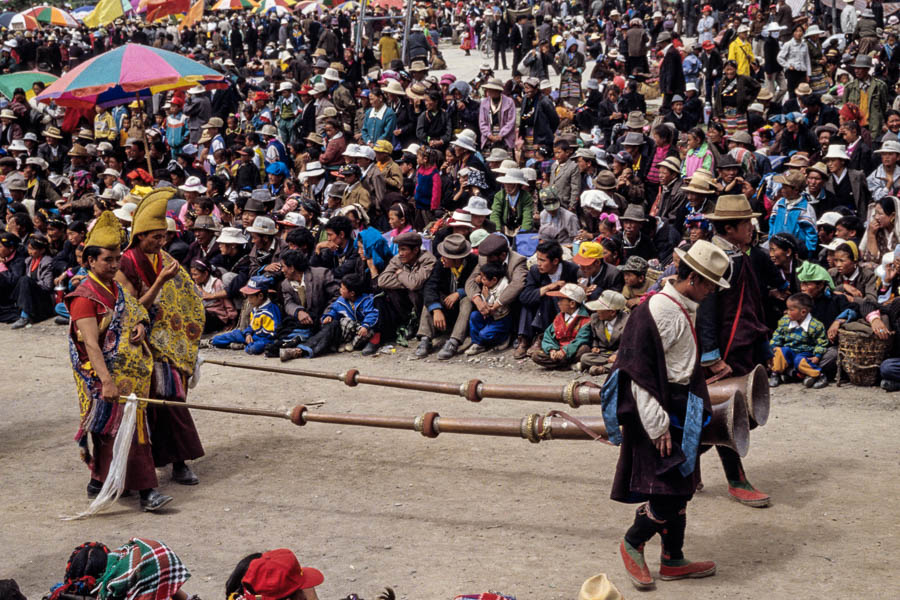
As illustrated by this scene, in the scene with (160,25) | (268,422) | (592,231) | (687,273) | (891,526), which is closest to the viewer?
(687,273)

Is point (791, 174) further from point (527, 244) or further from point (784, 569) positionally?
point (784, 569)

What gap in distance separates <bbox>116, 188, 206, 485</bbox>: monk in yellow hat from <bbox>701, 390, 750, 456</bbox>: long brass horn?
3493 mm

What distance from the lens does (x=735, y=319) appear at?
594 centimetres

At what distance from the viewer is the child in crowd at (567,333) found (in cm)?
912

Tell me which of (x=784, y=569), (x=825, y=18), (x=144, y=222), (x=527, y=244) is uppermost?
(x=825, y=18)

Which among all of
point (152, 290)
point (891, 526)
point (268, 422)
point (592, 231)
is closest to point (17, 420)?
point (268, 422)

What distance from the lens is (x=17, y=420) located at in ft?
28.6

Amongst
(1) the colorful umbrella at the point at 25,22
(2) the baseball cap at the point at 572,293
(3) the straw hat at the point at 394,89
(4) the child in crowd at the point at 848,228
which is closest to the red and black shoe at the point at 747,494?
(2) the baseball cap at the point at 572,293

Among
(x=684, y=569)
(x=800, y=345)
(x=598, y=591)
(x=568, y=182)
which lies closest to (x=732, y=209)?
(x=684, y=569)

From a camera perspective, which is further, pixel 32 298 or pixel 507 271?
pixel 32 298

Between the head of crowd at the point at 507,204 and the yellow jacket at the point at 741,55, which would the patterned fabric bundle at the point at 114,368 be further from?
the yellow jacket at the point at 741,55

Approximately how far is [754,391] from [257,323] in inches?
237

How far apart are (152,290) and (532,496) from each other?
8.97 feet

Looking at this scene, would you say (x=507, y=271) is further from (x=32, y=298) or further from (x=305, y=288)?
(x=32, y=298)
